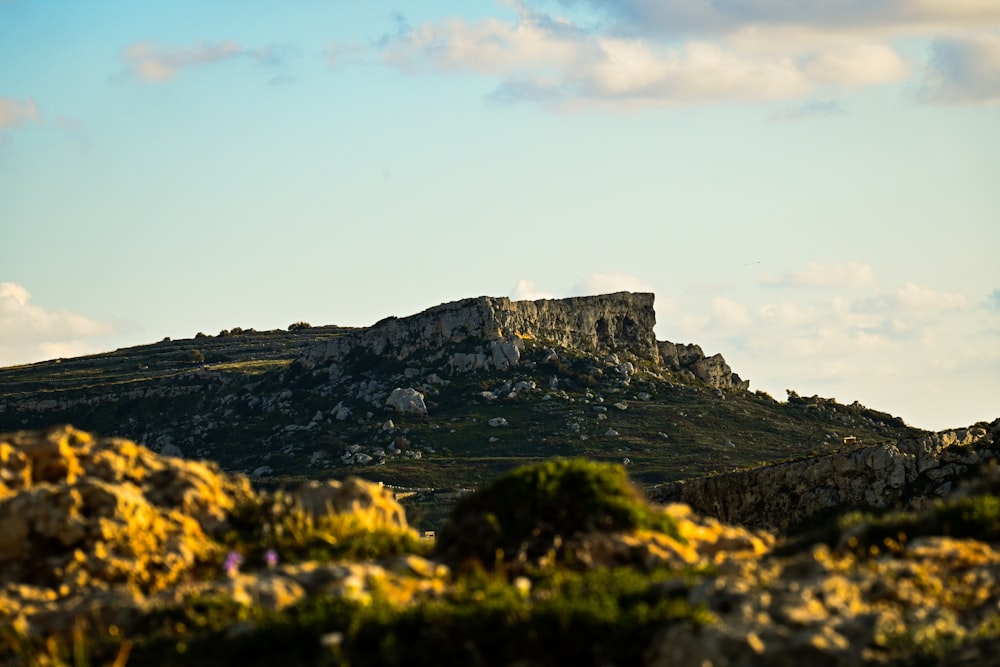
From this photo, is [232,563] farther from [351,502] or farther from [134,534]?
[351,502]

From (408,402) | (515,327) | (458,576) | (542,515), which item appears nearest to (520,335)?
(515,327)

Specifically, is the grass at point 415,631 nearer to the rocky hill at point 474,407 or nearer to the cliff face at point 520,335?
the rocky hill at point 474,407

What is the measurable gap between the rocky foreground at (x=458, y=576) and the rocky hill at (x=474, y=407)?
6451cm

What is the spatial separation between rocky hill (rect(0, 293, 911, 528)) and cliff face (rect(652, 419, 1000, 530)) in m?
33.8

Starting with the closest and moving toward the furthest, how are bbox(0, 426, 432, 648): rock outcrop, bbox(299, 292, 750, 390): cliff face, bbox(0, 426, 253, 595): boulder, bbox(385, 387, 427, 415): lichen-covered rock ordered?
bbox(0, 426, 432, 648): rock outcrop
bbox(0, 426, 253, 595): boulder
bbox(385, 387, 427, 415): lichen-covered rock
bbox(299, 292, 750, 390): cliff face

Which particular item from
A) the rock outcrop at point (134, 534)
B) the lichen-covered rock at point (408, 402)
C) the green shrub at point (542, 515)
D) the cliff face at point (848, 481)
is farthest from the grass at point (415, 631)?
the lichen-covered rock at point (408, 402)

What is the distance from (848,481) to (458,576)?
34353 mm

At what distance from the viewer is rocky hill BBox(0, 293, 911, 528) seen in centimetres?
9875

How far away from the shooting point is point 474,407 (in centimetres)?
10850

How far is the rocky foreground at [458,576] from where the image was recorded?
559 inches

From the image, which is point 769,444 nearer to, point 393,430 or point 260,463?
point 393,430

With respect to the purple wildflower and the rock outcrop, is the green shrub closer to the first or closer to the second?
the rock outcrop

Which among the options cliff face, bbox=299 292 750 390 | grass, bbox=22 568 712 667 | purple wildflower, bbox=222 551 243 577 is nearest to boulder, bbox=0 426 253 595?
purple wildflower, bbox=222 551 243 577

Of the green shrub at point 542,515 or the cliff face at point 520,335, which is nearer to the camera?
the green shrub at point 542,515
